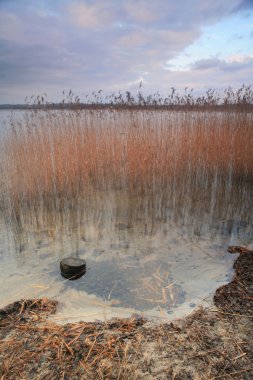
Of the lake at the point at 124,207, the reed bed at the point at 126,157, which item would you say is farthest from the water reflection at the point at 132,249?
the reed bed at the point at 126,157

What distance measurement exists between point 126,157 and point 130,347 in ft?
13.4

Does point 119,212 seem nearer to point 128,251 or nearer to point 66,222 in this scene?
point 66,222

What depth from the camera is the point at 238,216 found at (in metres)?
4.45

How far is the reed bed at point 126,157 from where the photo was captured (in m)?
5.05

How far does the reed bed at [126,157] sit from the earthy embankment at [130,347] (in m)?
2.74

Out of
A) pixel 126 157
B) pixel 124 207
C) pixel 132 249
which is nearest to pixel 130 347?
pixel 132 249

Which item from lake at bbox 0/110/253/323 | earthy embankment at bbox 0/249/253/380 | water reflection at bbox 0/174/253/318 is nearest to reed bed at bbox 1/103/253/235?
lake at bbox 0/110/253/323

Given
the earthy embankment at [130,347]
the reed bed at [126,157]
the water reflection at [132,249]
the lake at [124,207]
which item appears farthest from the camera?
the reed bed at [126,157]

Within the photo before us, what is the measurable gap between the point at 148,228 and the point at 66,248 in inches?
51.5

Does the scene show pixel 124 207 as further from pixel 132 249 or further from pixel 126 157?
pixel 132 249

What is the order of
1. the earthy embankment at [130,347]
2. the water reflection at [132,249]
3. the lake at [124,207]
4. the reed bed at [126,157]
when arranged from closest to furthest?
the earthy embankment at [130,347] → the water reflection at [132,249] → the lake at [124,207] → the reed bed at [126,157]

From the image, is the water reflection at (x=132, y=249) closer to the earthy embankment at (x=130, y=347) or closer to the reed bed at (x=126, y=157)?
the reed bed at (x=126, y=157)

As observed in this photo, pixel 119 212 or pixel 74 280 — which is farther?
pixel 119 212

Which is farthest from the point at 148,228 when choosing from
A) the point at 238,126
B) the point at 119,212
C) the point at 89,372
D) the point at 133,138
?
the point at 238,126
